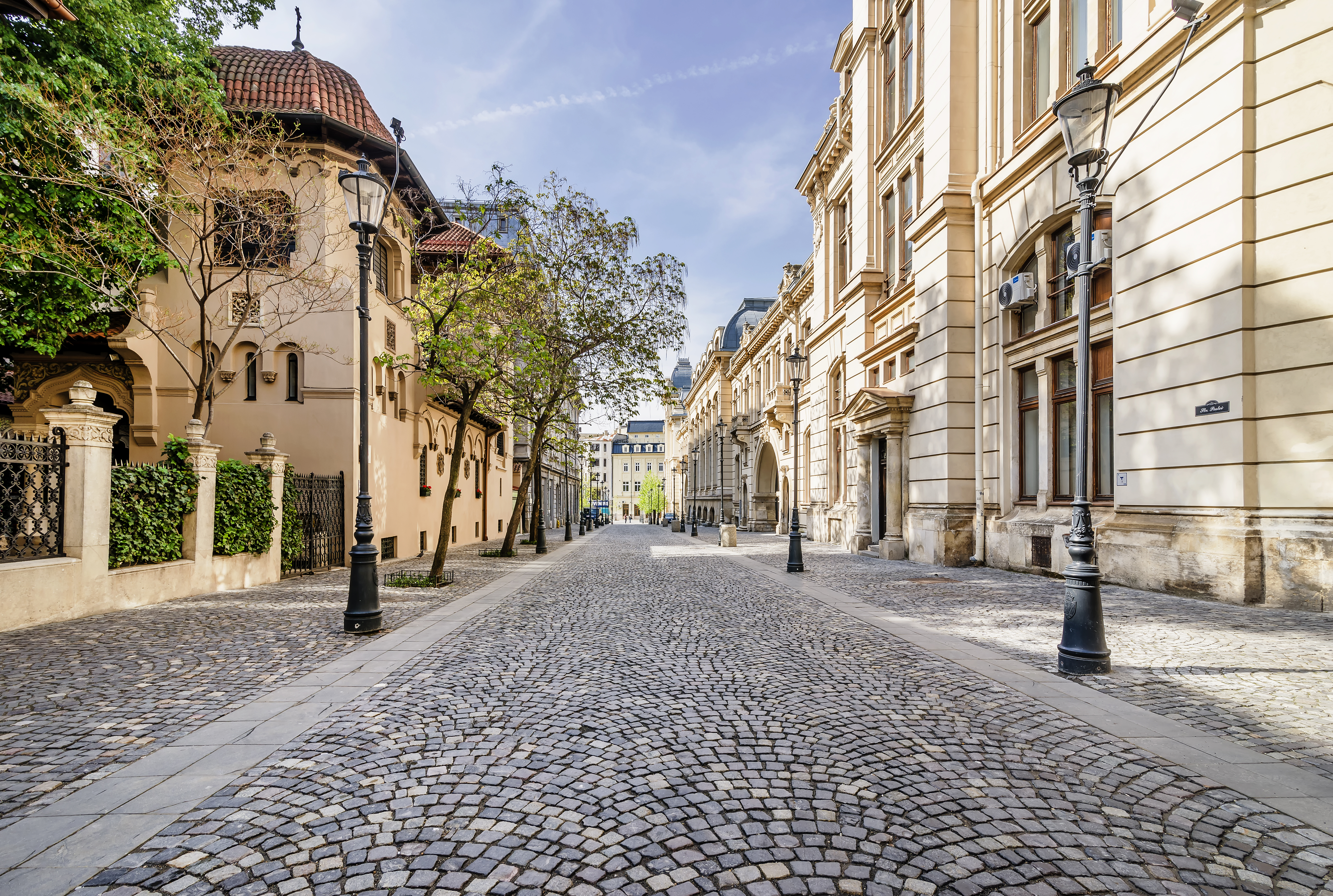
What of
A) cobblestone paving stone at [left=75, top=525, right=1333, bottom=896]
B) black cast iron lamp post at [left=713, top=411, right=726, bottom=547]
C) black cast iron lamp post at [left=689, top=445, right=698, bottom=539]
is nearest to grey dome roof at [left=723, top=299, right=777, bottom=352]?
black cast iron lamp post at [left=713, top=411, right=726, bottom=547]

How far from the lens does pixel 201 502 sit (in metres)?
11.8

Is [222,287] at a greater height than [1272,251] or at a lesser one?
greater

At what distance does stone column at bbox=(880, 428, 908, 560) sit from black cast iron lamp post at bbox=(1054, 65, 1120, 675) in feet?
43.5

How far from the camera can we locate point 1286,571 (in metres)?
9.17

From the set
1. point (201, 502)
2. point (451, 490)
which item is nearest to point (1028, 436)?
point (451, 490)

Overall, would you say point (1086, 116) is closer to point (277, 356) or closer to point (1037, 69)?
point (1037, 69)

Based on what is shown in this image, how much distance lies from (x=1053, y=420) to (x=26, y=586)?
17.7 m

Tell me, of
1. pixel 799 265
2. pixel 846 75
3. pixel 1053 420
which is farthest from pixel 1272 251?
pixel 799 265

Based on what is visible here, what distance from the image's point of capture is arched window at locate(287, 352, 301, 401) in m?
16.9

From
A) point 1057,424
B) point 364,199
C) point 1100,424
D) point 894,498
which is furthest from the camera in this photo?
point 894,498

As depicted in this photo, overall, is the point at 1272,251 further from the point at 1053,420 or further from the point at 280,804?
the point at 280,804

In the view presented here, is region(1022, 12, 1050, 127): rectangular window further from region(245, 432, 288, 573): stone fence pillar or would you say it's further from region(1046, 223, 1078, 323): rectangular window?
region(245, 432, 288, 573): stone fence pillar

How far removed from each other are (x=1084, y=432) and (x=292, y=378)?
17.1m

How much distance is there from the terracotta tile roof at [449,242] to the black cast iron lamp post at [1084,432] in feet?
61.8
